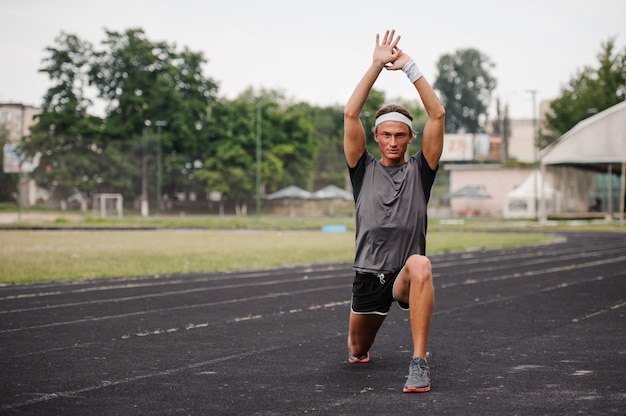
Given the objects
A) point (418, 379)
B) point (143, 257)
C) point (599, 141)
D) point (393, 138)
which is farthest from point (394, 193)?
point (599, 141)

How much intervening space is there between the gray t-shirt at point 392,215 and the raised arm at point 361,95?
0.75 ft

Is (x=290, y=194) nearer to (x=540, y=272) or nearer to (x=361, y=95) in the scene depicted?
(x=540, y=272)

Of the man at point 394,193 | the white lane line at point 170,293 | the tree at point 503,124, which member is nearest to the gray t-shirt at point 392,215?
the man at point 394,193

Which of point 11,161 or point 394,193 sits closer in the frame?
point 394,193

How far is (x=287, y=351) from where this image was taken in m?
6.84

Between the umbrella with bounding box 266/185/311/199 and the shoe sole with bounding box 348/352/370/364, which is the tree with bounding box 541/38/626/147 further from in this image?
the shoe sole with bounding box 348/352/370/364

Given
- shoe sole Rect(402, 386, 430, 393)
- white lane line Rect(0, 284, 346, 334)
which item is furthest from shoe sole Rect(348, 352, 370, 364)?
white lane line Rect(0, 284, 346, 334)

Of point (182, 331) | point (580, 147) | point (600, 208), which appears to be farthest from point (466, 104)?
point (182, 331)

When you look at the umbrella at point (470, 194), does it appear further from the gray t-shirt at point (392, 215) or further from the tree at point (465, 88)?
the gray t-shirt at point (392, 215)

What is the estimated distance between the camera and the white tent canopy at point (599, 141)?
43438 millimetres

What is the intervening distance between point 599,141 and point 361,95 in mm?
41300

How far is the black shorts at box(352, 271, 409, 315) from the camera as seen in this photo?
5.62 meters

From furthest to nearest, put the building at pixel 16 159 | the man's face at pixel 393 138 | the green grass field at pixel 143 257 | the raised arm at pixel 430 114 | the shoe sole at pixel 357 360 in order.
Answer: the building at pixel 16 159
the green grass field at pixel 143 257
the shoe sole at pixel 357 360
the man's face at pixel 393 138
the raised arm at pixel 430 114

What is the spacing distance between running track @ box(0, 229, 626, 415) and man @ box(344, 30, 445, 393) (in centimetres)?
64
